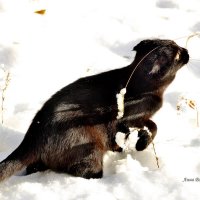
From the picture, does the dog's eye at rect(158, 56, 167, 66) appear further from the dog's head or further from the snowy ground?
the snowy ground

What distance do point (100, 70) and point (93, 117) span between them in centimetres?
138

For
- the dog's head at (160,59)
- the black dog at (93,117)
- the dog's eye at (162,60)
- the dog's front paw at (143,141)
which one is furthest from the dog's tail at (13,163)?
the dog's eye at (162,60)

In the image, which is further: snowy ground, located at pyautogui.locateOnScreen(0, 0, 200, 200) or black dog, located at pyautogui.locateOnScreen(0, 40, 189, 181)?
black dog, located at pyautogui.locateOnScreen(0, 40, 189, 181)

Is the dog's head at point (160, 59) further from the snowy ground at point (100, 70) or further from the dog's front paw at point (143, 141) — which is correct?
the dog's front paw at point (143, 141)

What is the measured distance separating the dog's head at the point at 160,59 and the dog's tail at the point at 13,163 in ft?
3.98

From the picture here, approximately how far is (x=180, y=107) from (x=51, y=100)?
1252mm

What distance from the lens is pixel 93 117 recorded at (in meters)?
4.17

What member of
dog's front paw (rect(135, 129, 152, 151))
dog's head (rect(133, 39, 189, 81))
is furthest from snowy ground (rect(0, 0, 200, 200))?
dog's head (rect(133, 39, 189, 81))

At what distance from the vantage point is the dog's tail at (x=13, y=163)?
12.7 feet

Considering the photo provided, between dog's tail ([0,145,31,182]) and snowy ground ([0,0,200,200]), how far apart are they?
0.27 ft

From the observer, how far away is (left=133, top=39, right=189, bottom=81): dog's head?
4.51 m

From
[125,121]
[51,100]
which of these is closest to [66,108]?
[51,100]

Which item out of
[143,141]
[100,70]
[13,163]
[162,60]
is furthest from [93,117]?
[100,70]

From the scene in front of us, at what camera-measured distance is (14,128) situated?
15.3 ft
